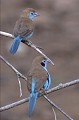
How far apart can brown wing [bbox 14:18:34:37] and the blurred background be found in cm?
351

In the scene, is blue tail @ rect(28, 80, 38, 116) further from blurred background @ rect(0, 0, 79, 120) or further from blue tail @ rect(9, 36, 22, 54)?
blurred background @ rect(0, 0, 79, 120)

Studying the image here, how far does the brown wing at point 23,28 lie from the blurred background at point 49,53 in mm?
3513

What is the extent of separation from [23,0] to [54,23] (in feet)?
3.47

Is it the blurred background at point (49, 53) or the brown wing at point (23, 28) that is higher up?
the brown wing at point (23, 28)

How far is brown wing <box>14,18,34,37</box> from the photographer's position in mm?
5883

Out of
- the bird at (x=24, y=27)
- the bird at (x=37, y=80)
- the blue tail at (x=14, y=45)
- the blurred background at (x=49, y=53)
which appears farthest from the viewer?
the blurred background at (x=49, y=53)

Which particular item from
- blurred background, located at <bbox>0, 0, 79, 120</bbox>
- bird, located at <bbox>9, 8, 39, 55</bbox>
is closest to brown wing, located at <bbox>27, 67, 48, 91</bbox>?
bird, located at <bbox>9, 8, 39, 55</bbox>

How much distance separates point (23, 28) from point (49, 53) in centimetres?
530

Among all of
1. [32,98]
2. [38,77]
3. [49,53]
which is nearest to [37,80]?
[38,77]

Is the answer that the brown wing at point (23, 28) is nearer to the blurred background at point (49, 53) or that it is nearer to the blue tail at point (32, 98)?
the blue tail at point (32, 98)

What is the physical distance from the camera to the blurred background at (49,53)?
9977 mm

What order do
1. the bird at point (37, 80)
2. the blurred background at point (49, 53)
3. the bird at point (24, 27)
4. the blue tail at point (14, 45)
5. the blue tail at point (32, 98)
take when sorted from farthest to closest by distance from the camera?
1. the blurred background at point (49, 53)
2. the bird at point (24, 27)
3. the blue tail at point (14, 45)
4. the bird at point (37, 80)
5. the blue tail at point (32, 98)

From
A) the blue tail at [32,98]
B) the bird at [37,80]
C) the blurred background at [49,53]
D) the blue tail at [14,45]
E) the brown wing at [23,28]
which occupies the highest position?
the brown wing at [23,28]

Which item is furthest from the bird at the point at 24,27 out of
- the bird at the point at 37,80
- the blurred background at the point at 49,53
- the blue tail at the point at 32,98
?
the blurred background at the point at 49,53
